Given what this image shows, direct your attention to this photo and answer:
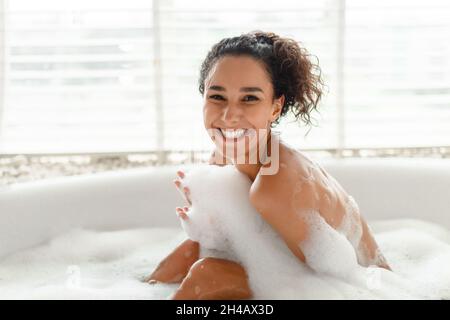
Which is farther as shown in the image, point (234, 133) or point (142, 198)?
point (142, 198)

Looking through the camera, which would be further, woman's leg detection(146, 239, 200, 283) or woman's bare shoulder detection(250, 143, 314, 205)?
woman's leg detection(146, 239, 200, 283)

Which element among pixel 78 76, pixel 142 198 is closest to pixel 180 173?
pixel 142 198

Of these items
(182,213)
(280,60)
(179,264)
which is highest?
(280,60)

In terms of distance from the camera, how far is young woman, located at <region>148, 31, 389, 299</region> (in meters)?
1.39

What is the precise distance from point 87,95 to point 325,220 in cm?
176

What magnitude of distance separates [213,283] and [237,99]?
403mm

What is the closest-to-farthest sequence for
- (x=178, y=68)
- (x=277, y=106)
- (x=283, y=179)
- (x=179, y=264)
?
(x=283, y=179)
(x=277, y=106)
(x=179, y=264)
(x=178, y=68)

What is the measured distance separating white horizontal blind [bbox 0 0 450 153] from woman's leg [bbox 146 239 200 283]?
134 centimetres

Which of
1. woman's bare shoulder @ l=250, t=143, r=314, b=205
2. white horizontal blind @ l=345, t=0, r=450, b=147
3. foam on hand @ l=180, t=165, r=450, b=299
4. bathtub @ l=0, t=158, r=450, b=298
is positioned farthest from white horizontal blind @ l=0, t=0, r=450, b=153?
woman's bare shoulder @ l=250, t=143, r=314, b=205

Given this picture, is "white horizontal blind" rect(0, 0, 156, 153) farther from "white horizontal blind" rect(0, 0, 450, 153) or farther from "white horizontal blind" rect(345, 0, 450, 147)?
"white horizontal blind" rect(345, 0, 450, 147)

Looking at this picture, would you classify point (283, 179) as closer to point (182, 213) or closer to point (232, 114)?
point (232, 114)

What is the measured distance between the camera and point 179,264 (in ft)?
5.31

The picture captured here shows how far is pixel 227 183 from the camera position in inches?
63.1

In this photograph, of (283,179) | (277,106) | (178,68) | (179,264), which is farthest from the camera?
(178,68)
